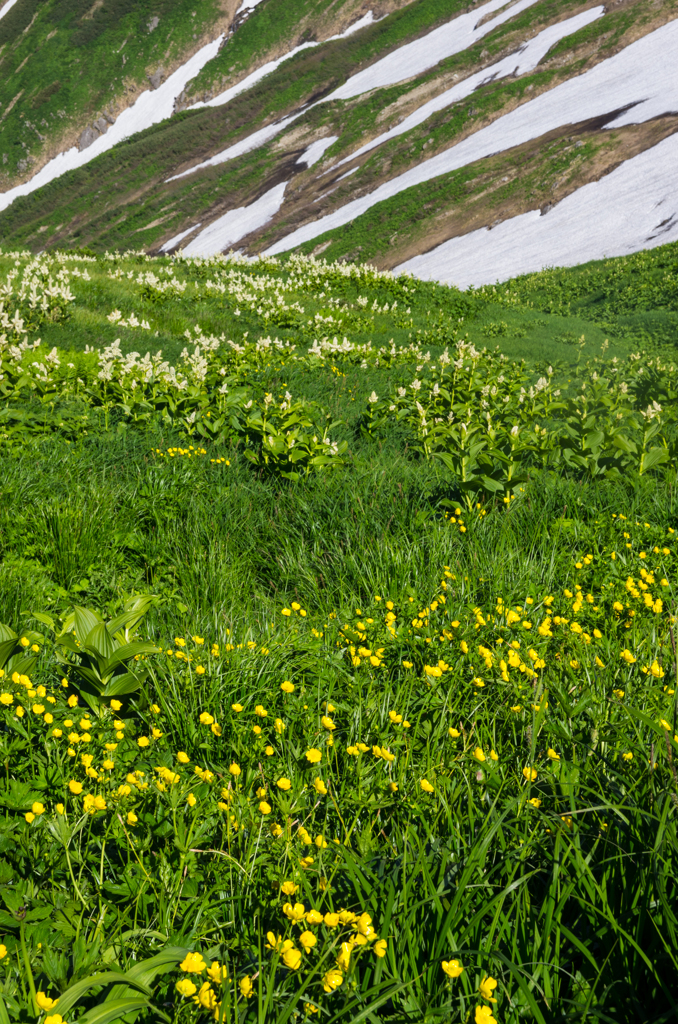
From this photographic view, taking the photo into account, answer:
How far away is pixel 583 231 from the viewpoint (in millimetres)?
27438

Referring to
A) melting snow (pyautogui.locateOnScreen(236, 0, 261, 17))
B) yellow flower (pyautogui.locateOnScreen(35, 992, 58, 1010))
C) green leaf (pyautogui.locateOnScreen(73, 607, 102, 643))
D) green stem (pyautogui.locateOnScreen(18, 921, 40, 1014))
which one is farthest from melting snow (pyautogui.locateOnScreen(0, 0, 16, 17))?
yellow flower (pyautogui.locateOnScreen(35, 992, 58, 1010))

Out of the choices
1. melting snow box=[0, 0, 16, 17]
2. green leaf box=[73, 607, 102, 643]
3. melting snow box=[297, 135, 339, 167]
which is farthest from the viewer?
melting snow box=[0, 0, 16, 17]

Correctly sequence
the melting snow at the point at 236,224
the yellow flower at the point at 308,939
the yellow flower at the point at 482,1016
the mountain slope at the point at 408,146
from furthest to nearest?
the melting snow at the point at 236,224, the mountain slope at the point at 408,146, the yellow flower at the point at 308,939, the yellow flower at the point at 482,1016

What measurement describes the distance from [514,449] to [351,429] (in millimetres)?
2229

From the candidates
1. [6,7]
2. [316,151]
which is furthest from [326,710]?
[6,7]

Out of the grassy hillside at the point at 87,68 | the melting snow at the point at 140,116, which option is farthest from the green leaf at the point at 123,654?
the grassy hillside at the point at 87,68

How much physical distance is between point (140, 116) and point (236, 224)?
248 feet

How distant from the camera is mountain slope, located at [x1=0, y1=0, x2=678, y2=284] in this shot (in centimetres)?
3055

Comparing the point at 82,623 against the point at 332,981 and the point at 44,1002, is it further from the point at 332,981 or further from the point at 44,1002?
the point at 332,981

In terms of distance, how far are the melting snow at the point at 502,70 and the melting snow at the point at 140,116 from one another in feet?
241

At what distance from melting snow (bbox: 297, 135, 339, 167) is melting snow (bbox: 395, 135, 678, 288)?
31308mm

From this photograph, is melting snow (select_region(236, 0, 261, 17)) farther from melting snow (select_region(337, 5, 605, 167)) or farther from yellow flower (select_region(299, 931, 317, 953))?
yellow flower (select_region(299, 931, 317, 953))

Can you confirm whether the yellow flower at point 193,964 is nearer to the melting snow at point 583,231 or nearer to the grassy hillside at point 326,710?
the grassy hillside at point 326,710

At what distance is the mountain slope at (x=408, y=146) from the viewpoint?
30547 millimetres
